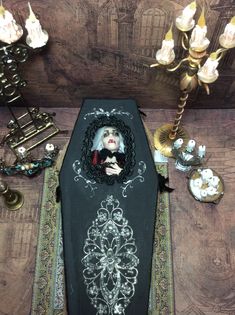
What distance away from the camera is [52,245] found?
2.75 metres

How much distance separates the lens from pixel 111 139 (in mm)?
2590

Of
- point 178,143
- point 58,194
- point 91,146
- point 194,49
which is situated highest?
point 194,49

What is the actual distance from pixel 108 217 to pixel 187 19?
3.90 ft

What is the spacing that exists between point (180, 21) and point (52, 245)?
1.63 m

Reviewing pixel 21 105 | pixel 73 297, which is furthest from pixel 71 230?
pixel 21 105

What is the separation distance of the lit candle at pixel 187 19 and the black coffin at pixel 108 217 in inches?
29.3

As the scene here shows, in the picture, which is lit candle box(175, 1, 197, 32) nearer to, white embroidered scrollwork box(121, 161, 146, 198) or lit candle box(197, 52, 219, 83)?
lit candle box(197, 52, 219, 83)

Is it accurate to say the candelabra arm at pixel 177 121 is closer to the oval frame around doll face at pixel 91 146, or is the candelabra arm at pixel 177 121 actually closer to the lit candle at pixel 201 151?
the lit candle at pixel 201 151

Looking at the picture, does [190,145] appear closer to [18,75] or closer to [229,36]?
[229,36]

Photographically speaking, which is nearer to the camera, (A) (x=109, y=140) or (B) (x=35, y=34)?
(B) (x=35, y=34)

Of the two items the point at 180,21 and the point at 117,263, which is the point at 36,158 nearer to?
the point at 117,263

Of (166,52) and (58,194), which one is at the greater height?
(166,52)

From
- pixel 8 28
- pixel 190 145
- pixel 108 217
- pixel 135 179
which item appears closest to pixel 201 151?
pixel 190 145

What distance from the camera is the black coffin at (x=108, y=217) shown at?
2330 millimetres
